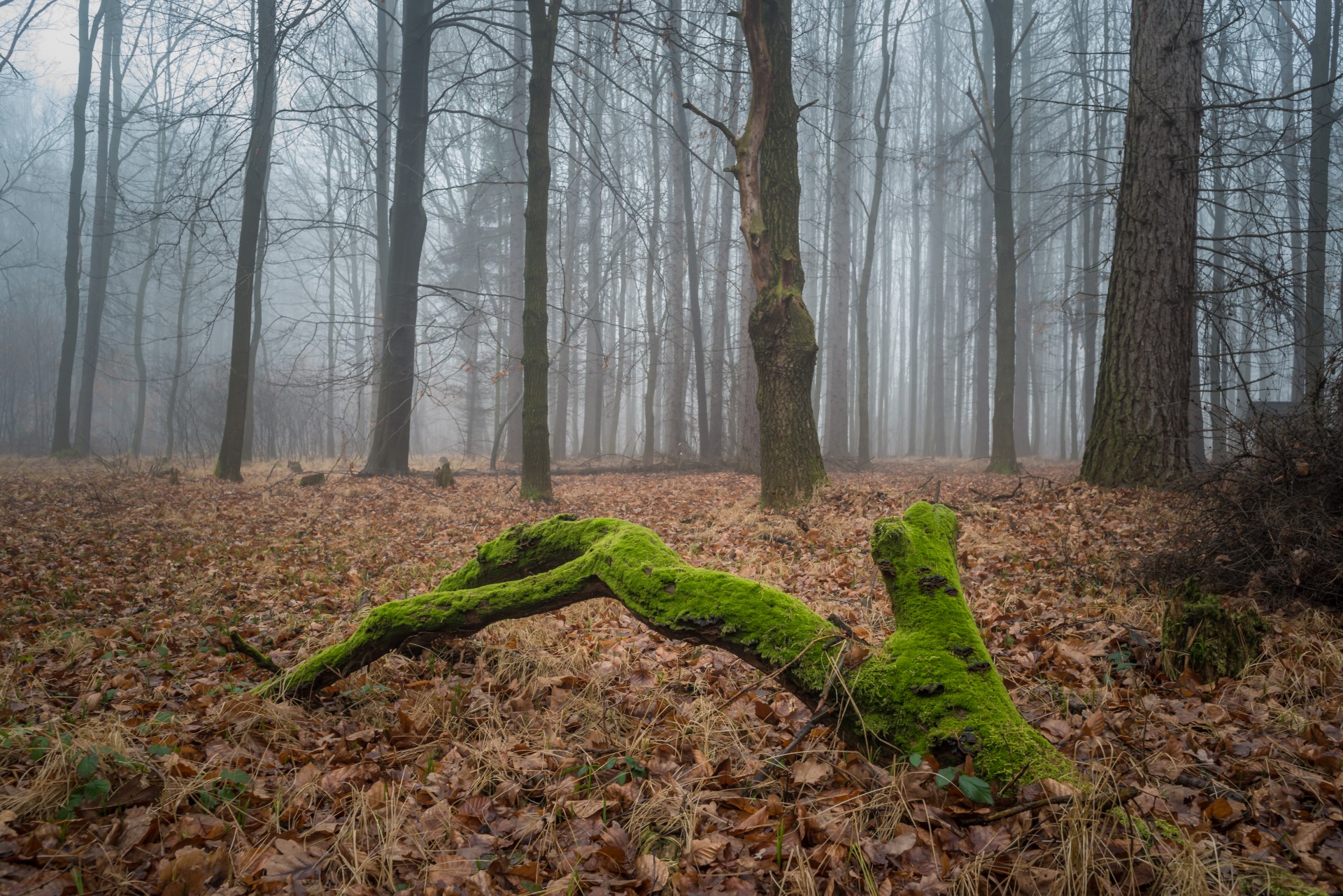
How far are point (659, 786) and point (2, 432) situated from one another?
3094 centimetres

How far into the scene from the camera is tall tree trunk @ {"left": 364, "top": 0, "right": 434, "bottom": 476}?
12.2m

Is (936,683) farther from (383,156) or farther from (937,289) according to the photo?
(937,289)

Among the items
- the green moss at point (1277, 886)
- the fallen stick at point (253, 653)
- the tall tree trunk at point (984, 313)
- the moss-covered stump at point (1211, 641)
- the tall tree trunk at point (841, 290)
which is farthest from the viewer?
the tall tree trunk at point (984, 313)

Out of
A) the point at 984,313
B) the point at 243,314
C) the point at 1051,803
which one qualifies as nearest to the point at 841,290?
the point at 984,313

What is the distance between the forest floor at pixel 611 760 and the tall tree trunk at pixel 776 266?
275 cm

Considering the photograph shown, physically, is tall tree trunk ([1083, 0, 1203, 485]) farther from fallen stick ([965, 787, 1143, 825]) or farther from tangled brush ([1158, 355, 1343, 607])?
fallen stick ([965, 787, 1143, 825])

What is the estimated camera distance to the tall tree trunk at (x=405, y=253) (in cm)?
1223

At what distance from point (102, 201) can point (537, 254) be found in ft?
54.7

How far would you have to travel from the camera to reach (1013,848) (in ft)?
6.19

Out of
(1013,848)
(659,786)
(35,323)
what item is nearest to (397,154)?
(659,786)

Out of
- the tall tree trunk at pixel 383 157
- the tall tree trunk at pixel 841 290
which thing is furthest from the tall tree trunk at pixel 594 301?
the tall tree trunk at pixel 841 290

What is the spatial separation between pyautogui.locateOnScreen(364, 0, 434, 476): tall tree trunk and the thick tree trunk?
31.8 feet

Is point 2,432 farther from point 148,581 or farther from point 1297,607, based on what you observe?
point 1297,607

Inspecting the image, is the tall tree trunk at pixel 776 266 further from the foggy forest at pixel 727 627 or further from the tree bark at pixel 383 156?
the tree bark at pixel 383 156
